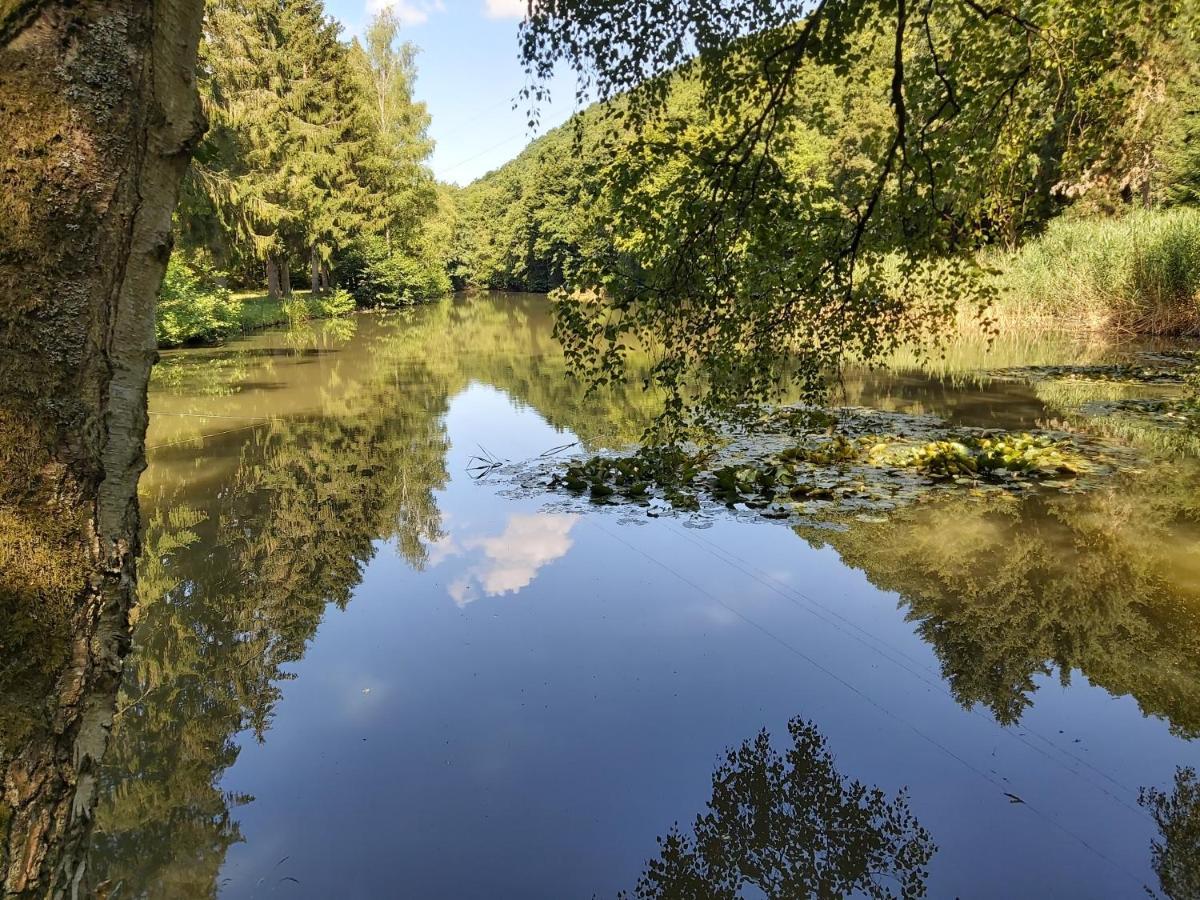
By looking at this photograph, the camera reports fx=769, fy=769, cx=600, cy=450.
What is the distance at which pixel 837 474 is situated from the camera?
797cm

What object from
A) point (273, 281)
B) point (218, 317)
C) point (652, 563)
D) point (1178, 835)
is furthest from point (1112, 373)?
point (273, 281)

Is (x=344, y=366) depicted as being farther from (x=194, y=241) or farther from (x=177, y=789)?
(x=177, y=789)

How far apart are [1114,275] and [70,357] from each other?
20.6 metres

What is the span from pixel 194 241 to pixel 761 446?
1555 cm

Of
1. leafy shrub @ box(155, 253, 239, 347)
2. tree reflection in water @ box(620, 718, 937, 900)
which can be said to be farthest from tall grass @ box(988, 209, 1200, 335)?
leafy shrub @ box(155, 253, 239, 347)

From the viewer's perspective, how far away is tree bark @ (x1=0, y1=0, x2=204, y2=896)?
1.35 m

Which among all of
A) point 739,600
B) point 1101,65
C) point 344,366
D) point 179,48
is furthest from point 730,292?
point 344,366

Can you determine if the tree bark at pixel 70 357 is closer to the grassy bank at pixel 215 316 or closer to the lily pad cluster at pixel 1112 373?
the lily pad cluster at pixel 1112 373

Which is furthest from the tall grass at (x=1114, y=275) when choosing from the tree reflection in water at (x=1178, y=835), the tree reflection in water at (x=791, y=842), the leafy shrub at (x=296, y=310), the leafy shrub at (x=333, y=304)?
the leafy shrub at (x=333, y=304)

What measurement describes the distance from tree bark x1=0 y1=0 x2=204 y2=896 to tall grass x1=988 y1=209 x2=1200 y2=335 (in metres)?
15.8

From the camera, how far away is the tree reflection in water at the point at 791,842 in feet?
9.20

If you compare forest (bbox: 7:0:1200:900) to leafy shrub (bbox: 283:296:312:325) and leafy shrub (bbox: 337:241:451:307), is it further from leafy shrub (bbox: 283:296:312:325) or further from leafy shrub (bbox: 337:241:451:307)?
leafy shrub (bbox: 337:241:451:307)

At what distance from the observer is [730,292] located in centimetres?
470

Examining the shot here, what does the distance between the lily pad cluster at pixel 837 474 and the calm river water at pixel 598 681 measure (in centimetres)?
42
